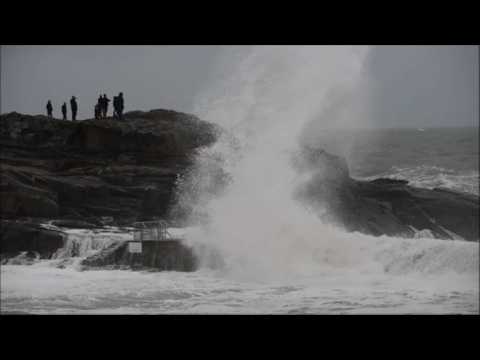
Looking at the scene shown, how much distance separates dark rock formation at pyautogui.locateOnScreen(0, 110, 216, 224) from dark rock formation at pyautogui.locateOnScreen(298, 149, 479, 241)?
13.4ft

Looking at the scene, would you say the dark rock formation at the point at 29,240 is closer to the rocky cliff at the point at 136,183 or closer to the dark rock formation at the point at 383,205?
the rocky cliff at the point at 136,183

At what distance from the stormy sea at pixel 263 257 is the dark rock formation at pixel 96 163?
0.89 metres

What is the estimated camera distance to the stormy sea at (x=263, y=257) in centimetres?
1513

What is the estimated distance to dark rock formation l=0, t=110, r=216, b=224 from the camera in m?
23.8

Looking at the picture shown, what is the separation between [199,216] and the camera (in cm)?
2380

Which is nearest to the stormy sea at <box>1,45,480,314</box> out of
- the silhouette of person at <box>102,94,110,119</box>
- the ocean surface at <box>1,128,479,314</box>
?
the ocean surface at <box>1,128,479,314</box>

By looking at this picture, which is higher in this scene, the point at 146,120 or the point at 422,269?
the point at 146,120

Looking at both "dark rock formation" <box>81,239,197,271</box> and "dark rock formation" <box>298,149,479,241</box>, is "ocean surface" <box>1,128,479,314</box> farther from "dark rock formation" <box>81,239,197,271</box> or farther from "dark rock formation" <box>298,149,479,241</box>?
"dark rock formation" <box>298,149,479,241</box>

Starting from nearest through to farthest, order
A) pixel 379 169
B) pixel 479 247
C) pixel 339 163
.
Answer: pixel 479 247
pixel 339 163
pixel 379 169

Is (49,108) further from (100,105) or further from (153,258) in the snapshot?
(153,258)

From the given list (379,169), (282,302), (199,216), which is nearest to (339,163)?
(199,216)

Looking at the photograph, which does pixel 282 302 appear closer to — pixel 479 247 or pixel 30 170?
pixel 479 247

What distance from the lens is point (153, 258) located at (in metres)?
20.2
